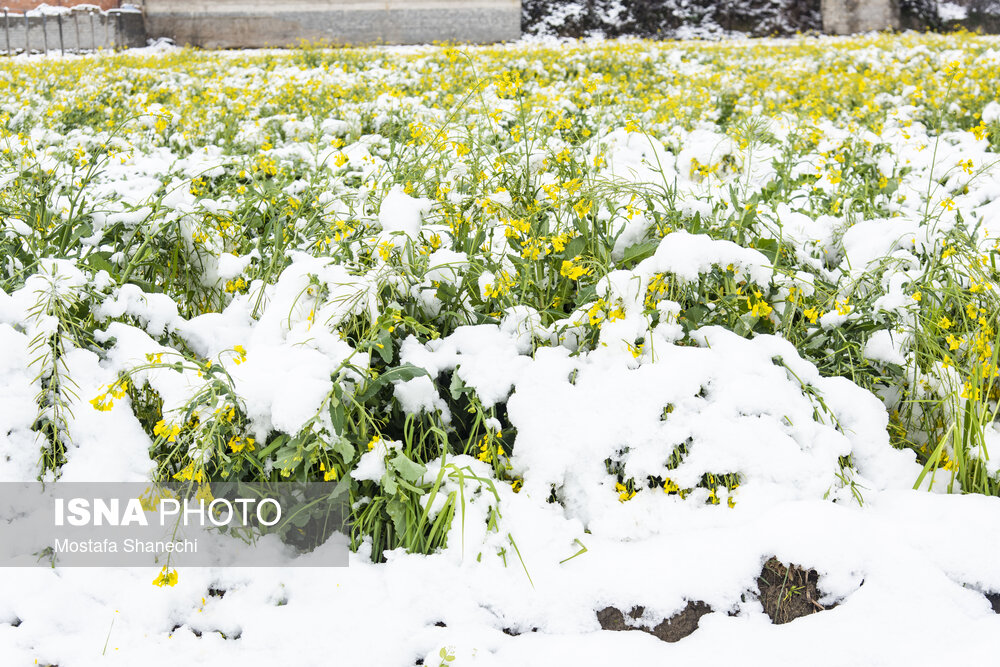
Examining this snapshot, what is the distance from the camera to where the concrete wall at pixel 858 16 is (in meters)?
18.2

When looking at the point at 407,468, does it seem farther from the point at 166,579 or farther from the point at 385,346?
the point at 166,579

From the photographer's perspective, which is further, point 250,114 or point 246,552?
point 250,114

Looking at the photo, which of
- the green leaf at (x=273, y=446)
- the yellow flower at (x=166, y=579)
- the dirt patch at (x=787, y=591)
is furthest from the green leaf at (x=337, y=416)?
the dirt patch at (x=787, y=591)

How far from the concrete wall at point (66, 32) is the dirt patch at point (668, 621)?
53.7 feet

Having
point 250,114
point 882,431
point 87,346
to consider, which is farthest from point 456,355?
point 250,114

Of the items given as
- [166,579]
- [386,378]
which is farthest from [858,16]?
[166,579]

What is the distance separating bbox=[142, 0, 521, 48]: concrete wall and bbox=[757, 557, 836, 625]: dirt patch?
54.1 feet

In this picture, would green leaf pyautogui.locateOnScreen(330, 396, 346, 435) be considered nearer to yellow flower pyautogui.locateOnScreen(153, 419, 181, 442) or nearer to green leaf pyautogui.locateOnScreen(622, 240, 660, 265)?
yellow flower pyautogui.locateOnScreen(153, 419, 181, 442)

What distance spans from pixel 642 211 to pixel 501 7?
15.9 m

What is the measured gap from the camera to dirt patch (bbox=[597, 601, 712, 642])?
1784 millimetres

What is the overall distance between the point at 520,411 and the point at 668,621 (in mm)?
686

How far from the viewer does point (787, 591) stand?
1.84 meters

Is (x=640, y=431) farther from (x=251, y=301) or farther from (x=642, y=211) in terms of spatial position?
(x=251, y=301)

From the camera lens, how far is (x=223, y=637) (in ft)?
5.74
